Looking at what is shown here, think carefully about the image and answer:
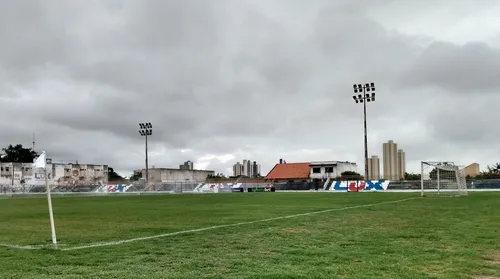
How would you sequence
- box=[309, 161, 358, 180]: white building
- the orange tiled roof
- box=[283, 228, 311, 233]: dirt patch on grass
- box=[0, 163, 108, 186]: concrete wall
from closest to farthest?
box=[283, 228, 311, 233]: dirt patch on grass, box=[309, 161, 358, 180]: white building, the orange tiled roof, box=[0, 163, 108, 186]: concrete wall

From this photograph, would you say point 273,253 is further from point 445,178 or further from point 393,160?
point 393,160

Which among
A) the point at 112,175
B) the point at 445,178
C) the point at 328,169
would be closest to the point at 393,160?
the point at 328,169

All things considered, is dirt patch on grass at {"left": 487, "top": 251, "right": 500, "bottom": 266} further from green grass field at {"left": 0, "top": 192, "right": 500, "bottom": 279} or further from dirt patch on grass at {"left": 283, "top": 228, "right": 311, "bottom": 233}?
dirt patch on grass at {"left": 283, "top": 228, "right": 311, "bottom": 233}

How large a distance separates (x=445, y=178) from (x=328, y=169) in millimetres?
50507

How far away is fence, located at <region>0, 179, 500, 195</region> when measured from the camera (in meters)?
58.1

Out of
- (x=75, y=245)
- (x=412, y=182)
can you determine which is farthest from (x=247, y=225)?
(x=412, y=182)

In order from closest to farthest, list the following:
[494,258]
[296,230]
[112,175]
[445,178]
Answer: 1. [494,258]
2. [296,230]
3. [445,178]
4. [112,175]

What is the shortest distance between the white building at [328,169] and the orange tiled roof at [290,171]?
219cm

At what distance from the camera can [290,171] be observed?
103 metres

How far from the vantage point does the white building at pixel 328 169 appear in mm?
91312

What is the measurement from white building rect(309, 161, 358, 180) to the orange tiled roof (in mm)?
2193

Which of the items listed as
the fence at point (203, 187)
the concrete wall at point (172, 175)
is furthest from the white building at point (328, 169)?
the concrete wall at point (172, 175)

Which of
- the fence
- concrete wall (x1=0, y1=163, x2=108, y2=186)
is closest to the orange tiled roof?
the fence

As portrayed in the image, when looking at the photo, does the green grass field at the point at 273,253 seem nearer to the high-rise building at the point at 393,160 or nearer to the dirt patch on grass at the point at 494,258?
the dirt patch on grass at the point at 494,258
